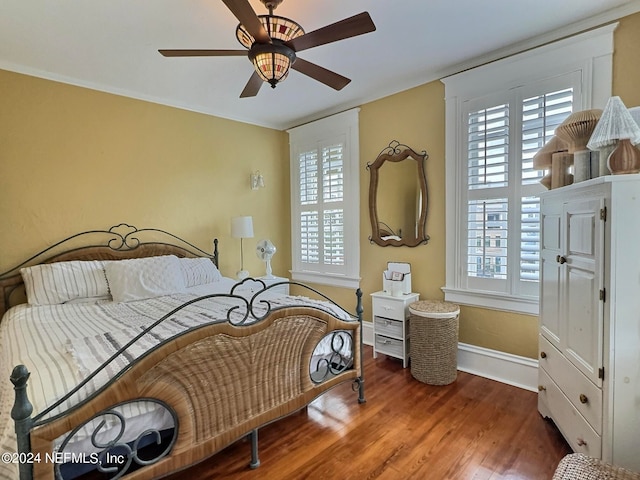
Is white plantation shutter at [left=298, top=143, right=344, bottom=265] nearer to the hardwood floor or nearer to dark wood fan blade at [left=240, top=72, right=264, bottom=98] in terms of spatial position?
dark wood fan blade at [left=240, top=72, right=264, bottom=98]

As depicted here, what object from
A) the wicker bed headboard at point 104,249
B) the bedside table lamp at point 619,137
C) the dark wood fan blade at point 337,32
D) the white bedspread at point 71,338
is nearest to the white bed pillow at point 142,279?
the white bedspread at point 71,338

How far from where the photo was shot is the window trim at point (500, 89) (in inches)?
88.6

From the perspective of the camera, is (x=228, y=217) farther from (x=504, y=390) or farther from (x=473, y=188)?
(x=504, y=390)

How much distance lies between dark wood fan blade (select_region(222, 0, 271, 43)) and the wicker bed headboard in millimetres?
2495

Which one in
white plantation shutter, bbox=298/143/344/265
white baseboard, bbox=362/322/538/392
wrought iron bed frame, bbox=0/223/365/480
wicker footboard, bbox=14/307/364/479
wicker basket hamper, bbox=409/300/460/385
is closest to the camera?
wrought iron bed frame, bbox=0/223/365/480

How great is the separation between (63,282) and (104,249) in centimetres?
55

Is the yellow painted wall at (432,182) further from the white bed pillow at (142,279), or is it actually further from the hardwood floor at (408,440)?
the white bed pillow at (142,279)

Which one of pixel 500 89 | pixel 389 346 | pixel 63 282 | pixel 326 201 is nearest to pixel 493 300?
pixel 389 346

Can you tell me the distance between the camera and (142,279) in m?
2.84

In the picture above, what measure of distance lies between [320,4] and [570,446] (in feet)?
9.66

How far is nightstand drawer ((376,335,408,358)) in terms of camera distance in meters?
3.12

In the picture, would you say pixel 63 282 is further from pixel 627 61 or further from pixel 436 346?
pixel 627 61

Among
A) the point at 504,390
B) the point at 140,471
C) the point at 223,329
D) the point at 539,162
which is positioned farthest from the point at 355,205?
the point at 140,471

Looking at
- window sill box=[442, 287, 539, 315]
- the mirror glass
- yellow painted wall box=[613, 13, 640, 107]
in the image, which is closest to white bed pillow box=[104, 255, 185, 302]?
the mirror glass
